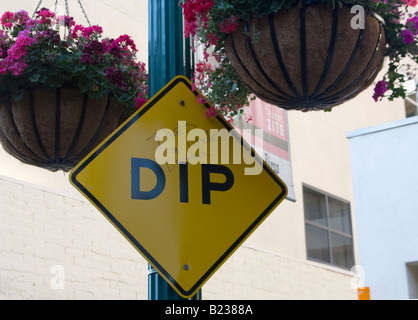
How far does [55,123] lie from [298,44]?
120 cm

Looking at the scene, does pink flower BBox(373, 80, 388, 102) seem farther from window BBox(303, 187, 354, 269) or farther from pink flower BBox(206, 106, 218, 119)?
window BBox(303, 187, 354, 269)

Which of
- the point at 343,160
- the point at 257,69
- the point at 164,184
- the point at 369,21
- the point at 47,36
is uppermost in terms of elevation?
the point at 343,160

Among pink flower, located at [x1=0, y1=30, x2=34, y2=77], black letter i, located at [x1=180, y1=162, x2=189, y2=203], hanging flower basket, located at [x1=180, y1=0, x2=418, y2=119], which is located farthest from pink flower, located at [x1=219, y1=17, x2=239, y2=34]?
pink flower, located at [x1=0, y1=30, x2=34, y2=77]

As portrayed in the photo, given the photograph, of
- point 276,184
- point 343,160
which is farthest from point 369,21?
point 343,160

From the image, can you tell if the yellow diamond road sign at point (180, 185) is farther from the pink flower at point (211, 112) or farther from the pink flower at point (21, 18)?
the pink flower at point (21, 18)

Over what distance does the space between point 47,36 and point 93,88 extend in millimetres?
408

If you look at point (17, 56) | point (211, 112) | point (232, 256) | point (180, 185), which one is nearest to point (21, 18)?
point (17, 56)

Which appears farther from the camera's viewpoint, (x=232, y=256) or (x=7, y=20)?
(x=232, y=256)

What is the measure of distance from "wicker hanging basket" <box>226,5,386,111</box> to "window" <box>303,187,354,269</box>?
8941mm

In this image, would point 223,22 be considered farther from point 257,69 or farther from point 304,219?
point 304,219

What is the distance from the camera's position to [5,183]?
284 inches

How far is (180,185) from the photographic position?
2.44 m

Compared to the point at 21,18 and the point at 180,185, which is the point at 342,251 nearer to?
the point at 21,18

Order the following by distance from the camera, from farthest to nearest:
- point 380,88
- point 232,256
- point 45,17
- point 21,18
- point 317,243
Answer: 1. point 317,243
2. point 232,256
3. point 21,18
4. point 45,17
5. point 380,88
